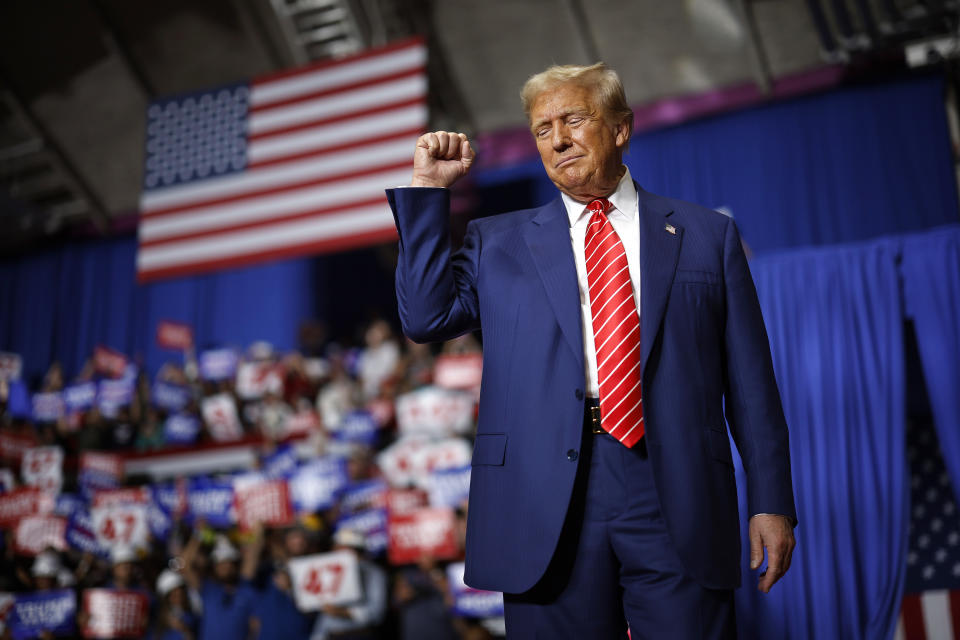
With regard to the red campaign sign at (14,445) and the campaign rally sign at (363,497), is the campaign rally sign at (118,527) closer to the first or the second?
the campaign rally sign at (363,497)

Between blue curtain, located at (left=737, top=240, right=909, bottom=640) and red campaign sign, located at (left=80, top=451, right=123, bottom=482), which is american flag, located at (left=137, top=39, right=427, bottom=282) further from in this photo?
blue curtain, located at (left=737, top=240, right=909, bottom=640)

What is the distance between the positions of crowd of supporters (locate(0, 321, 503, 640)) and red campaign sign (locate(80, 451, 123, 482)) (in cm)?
1

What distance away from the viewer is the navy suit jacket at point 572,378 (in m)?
1.21

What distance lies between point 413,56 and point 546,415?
15.6 feet

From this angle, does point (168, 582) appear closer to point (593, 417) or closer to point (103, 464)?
point (103, 464)

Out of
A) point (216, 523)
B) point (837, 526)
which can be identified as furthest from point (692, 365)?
point (216, 523)

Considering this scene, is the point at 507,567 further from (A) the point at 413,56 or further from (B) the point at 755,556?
(A) the point at 413,56

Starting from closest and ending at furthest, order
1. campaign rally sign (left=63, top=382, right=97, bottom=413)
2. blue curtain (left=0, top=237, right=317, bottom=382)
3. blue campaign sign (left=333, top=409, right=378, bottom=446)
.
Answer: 1. blue campaign sign (left=333, top=409, right=378, bottom=446)
2. campaign rally sign (left=63, top=382, right=97, bottom=413)
3. blue curtain (left=0, top=237, right=317, bottom=382)

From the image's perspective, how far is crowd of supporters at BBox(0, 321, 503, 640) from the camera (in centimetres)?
477

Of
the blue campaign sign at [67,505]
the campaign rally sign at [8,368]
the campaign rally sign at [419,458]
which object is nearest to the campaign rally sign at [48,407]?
the campaign rally sign at [8,368]

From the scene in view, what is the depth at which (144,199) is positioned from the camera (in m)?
6.18

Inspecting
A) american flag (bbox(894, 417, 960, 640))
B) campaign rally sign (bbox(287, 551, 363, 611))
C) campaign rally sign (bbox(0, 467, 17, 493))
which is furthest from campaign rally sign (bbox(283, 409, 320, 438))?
american flag (bbox(894, 417, 960, 640))

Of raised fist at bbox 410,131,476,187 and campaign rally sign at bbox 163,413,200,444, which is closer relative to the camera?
raised fist at bbox 410,131,476,187

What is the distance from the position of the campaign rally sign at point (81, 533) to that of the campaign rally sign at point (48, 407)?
234cm
